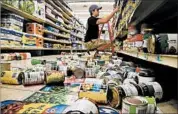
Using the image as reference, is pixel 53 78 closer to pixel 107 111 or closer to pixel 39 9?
pixel 107 111

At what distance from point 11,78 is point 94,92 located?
73 cm

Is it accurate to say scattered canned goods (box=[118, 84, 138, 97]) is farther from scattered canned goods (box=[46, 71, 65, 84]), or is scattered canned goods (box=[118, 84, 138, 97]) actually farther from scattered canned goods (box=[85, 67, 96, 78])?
scattered canned goods (box=[85, 67, 96, 78])

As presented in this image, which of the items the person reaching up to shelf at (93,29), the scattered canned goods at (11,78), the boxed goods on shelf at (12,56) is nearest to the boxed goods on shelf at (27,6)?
the boxed goods on shelf at (12,56)

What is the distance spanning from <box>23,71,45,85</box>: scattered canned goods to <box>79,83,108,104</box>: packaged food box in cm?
46

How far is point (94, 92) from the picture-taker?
1.05 meters

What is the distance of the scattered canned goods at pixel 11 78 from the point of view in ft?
4.74

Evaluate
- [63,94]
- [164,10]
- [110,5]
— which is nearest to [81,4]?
[110,5]

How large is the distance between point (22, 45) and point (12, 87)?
2.81 metres

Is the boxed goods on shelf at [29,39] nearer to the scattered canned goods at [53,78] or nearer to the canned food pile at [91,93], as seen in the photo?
the canned food pile at [91,93]

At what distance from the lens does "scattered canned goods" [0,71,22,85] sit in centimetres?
144

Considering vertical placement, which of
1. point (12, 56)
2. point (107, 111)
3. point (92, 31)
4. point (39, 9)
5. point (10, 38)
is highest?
point (39, 9)

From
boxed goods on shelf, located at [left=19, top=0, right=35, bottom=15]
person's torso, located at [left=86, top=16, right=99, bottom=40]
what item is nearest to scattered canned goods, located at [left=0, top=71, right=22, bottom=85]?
boxed goods on shelf, located at [left=19, top=0, right=35, bottom=15]

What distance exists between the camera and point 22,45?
13.1 ft

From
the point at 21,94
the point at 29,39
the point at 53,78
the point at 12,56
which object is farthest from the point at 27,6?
the point at 21,94
